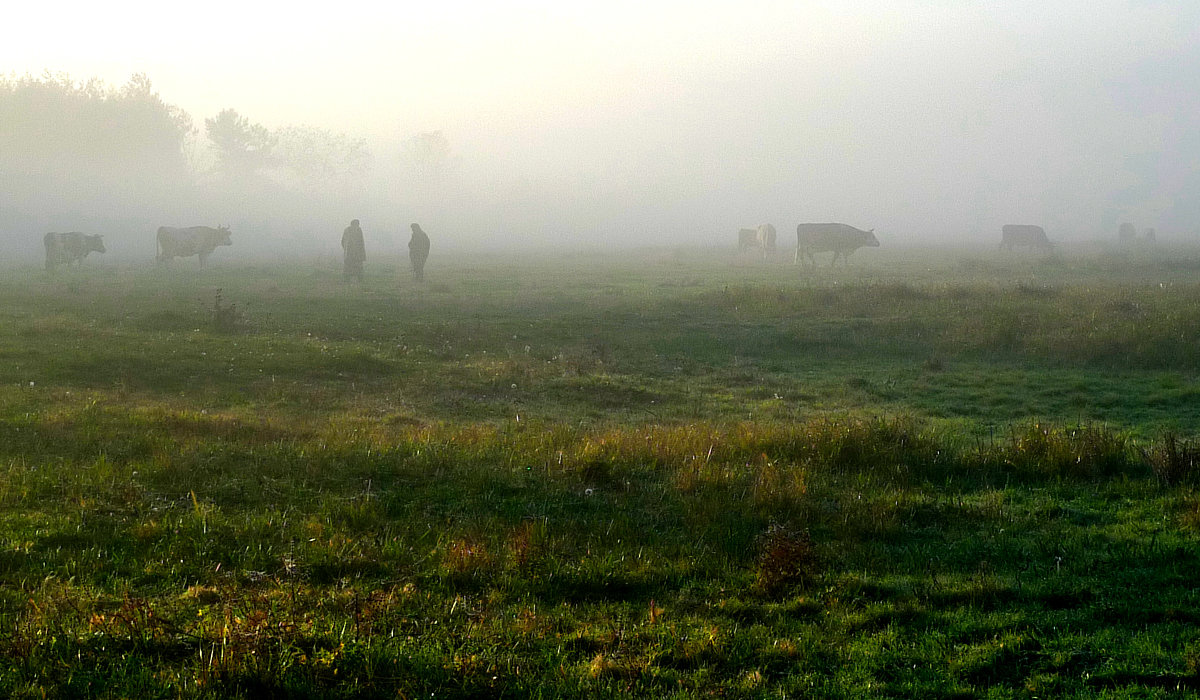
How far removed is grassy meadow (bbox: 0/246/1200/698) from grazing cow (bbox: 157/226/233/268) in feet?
97.0

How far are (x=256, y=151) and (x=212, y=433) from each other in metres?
107

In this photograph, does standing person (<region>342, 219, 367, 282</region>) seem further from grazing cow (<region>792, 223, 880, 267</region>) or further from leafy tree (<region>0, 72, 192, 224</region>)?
leafy tree (<region>0, 72, 192, 224</region>)

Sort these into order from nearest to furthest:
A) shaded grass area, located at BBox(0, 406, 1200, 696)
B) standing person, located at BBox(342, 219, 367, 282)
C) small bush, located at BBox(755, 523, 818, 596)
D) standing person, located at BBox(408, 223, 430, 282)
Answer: shaded grass area, located at BBox(0, 406, 1200, 696)
small bush, located at BBox(755, 523, 818, 596)
standing person, located at BBox(342, 219, 367, 282)
standing person, located at BBox(408, 223, 430, 282)

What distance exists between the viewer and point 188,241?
4884 cm

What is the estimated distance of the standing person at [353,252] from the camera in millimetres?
37250

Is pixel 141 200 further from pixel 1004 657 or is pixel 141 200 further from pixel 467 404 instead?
pixel 1004 657

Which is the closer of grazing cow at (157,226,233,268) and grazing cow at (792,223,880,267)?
grazing cow at (157,226,233,268)

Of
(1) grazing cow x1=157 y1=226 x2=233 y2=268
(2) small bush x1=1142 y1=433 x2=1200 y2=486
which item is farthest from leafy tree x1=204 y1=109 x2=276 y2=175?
(2) small bush x1=1142 y1=433 x2=1200 y2=486

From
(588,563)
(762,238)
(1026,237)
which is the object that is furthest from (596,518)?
(1026,237)

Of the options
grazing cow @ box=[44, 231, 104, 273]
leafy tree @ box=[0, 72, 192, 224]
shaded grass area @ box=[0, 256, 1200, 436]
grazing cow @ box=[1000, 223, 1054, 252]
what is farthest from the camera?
leafy tree @ box=[0, 72, 192, 224]

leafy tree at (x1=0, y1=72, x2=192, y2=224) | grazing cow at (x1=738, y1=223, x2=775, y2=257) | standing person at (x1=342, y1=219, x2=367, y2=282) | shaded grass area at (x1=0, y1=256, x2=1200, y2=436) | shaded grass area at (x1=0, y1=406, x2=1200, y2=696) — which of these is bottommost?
shaded grass area at (x1=0, y1=406, x2=1200, y2=696)

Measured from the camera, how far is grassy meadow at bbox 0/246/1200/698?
5.25m

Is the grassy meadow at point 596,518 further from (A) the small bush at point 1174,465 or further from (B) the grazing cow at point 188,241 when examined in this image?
(B) the grazing cow at point 188,241

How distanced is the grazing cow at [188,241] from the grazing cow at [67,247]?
3.27 meters
